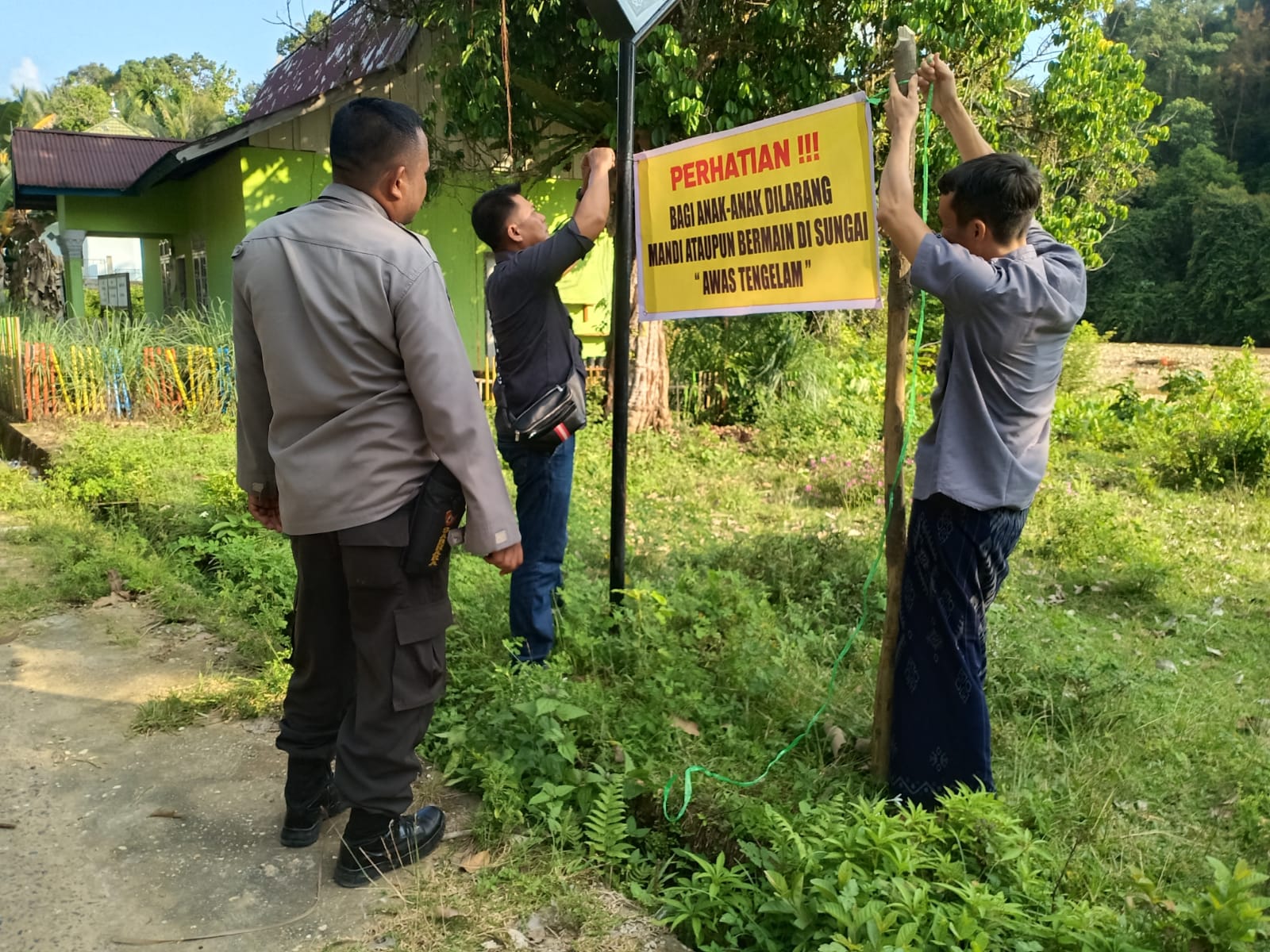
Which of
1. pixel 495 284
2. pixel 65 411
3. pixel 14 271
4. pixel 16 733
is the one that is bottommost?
pixel 16 733

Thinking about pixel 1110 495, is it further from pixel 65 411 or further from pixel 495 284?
pixel 65 411

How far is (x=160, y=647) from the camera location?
169 inches

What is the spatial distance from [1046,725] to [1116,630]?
4.99ft

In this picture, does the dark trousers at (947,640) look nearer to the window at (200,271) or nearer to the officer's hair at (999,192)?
the officer's hair at (999,192)

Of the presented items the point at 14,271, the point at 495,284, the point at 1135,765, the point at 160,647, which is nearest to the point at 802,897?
→ the point at 1135,765

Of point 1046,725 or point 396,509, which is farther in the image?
point 1046,725

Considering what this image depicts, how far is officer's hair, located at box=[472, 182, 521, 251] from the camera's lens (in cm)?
344

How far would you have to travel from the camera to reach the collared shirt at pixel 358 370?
231 centimetres

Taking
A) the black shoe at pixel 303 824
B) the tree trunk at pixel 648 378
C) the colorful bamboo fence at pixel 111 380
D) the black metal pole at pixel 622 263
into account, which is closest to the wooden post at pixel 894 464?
the black metal pole at pixel 622 263

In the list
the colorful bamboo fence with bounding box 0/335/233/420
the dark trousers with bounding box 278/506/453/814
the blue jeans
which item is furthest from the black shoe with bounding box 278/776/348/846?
the colorful bamboo fence with bounding box 0/335/233/420

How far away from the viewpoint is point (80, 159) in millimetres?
14656

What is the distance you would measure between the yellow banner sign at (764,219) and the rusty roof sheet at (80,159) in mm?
12687

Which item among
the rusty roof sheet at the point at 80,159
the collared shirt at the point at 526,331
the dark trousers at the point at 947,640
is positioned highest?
the rusty roof sheet at the point at 80,159

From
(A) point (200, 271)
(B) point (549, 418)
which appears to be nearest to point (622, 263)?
(B) point (549, 418)
